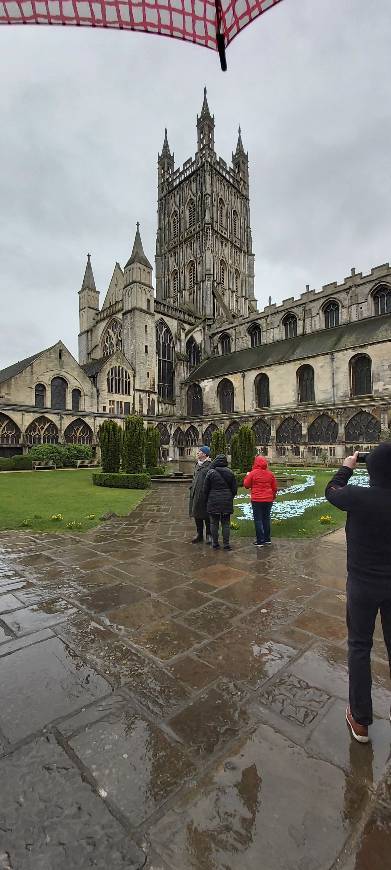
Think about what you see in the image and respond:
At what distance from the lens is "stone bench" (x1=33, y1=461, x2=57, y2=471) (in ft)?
79.9

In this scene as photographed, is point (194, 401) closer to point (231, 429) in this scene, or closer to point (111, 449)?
point (231, 429)

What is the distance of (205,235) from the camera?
5119cm

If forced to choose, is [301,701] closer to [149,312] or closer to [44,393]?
[44,393]

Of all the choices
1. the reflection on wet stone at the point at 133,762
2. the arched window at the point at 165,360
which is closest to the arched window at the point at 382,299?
the arched window at the point at 165,360

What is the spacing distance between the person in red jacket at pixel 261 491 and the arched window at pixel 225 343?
132 feet

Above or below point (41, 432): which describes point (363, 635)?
below

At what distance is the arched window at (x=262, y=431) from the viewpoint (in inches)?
1289

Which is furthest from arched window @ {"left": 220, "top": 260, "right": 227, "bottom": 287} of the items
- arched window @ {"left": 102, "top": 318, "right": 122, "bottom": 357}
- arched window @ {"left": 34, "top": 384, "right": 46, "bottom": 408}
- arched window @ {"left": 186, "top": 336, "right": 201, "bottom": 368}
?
arched window @ {"left": 34, "top": 384, "right": 46, "bottom": 408}

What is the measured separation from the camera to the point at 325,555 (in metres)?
5.95

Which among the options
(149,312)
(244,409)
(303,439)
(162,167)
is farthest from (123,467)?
(162,167)

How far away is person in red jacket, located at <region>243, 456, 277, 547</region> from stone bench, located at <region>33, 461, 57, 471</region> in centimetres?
2135

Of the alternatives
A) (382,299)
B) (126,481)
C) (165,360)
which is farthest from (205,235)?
(126,481)

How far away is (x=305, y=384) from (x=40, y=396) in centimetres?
2292

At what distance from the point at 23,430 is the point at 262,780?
1139 inches
